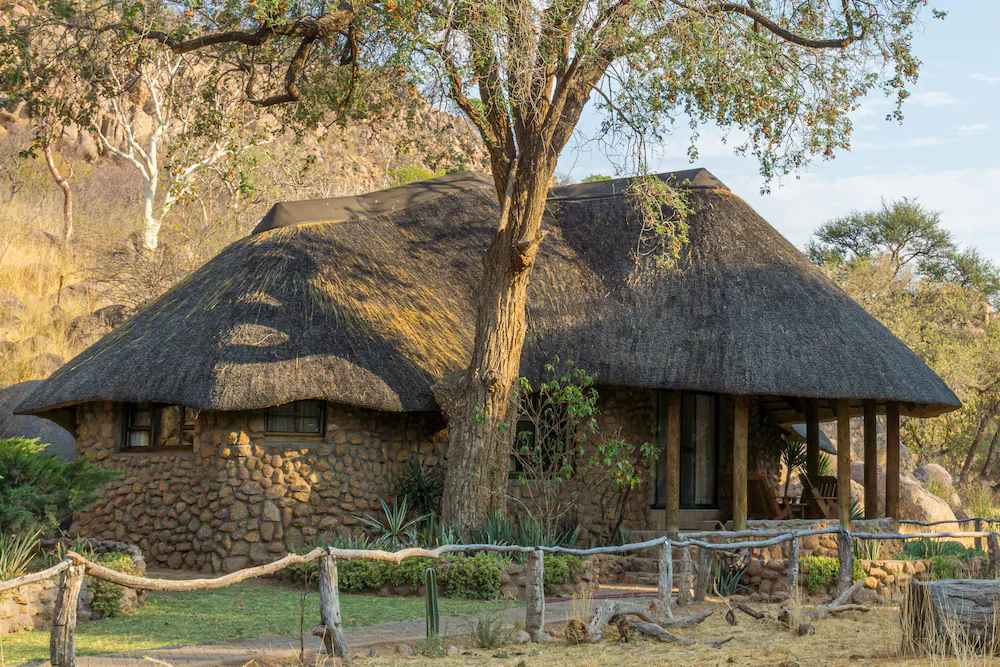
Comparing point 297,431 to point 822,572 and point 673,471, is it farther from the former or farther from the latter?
point 822,572

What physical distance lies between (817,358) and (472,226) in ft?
19.3

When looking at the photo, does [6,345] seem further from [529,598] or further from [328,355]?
[529,598]

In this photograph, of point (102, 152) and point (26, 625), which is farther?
point (102, 152)

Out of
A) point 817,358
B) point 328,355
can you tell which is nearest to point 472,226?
point 328,355

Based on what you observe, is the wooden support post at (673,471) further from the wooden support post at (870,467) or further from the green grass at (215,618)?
the green grass at (215,618)

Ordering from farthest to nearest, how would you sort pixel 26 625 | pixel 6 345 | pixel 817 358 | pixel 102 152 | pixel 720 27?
pixel 102 152
pixel 6 345
pixel 817 358
pixel 720 27
pixel 26 625

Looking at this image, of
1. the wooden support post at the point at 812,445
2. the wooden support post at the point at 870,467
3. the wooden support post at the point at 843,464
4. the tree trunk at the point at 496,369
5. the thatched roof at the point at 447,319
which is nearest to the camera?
the tree trunk at the point at 496,369

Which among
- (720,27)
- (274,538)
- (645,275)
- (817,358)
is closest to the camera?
(720,27)

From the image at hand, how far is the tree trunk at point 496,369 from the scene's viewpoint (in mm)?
11836

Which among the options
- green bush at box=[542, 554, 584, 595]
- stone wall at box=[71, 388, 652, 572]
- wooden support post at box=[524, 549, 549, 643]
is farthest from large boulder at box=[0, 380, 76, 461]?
wooden support post at box=[524, 549, 549, 643]

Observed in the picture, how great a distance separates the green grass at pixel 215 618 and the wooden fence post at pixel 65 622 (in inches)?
45.5

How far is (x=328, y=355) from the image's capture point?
12414 millimetres

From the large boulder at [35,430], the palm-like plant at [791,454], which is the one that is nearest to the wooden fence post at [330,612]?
the palm-like plant at [791,454]

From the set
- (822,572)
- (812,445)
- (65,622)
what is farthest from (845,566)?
(65,622)
